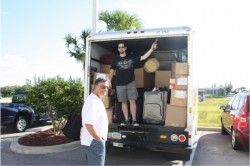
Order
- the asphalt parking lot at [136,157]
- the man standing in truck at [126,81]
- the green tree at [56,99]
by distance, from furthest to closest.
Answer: the green tree at [56,99]
the man standing in truck at [126,81]
the asphalt parking lot at [136,157]

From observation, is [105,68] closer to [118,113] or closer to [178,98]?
[118,113]

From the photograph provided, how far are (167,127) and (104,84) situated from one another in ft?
7.94

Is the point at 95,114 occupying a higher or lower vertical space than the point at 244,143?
higher

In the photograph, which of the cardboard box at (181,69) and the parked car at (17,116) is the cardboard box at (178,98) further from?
the parked car at (17,116)

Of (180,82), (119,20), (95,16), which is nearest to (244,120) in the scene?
(180,82)

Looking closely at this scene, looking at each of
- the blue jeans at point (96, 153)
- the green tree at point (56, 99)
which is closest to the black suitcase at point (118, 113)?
the green tree at point (56, 99)

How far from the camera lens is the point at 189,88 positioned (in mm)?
5371

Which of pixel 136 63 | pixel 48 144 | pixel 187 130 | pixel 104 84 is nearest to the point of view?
pixel 104 84

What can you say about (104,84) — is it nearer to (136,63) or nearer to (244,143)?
(136,63)

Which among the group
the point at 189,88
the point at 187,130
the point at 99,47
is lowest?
the point at 187,130

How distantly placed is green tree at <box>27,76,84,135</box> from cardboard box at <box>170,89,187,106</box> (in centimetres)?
293

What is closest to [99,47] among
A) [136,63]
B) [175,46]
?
[136,63]

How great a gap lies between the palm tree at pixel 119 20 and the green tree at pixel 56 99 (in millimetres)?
3846

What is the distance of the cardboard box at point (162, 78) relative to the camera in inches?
282
